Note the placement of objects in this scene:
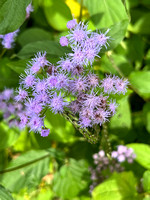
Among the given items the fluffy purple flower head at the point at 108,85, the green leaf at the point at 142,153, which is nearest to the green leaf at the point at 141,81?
the green leaf at the point at 142,153

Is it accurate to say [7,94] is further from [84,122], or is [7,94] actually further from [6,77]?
[84,122]

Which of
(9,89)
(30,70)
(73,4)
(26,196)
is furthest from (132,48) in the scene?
(26,196)

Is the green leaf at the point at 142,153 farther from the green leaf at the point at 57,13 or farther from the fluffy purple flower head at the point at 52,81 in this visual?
the green leaf at the point at 57,13

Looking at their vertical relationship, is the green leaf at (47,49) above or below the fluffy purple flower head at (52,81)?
above

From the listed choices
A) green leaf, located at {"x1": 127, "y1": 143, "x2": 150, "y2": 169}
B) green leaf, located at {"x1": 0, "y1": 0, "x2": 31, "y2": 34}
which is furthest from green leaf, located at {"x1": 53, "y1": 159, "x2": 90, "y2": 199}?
green leaf, located at {"x1": 0, "y1": 0, "x2": 31, "y2": 34}

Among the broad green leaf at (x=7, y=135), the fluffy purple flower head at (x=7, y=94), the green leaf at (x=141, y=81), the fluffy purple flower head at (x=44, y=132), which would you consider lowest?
the broad green leaf at (x=7, y=135)

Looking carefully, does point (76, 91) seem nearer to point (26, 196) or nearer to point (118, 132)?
point (118, 132)
